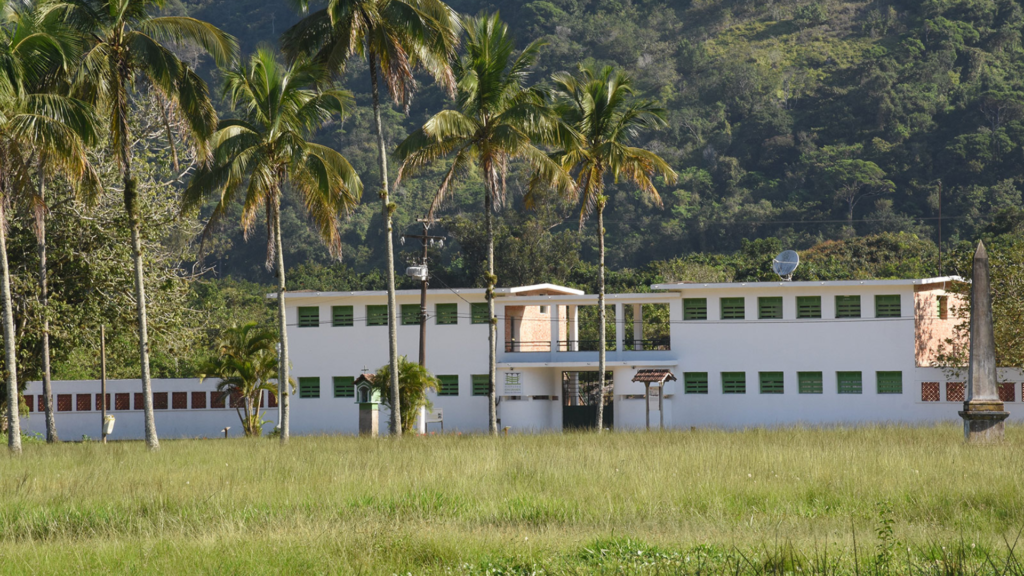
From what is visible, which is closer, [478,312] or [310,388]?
[478,312]

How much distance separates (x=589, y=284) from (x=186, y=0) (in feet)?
334

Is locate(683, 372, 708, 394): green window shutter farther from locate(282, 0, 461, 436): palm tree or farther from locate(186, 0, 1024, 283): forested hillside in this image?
locate(186, 0, 1024, 283): forested hillside

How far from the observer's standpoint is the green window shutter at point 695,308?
37.3 metres

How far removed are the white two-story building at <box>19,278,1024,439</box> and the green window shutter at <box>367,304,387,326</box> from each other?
47 mm

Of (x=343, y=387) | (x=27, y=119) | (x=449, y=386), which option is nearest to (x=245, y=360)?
(x=343, y=387)

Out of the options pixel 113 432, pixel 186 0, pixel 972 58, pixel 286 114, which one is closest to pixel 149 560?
pixel 286 114

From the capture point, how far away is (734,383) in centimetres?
3697

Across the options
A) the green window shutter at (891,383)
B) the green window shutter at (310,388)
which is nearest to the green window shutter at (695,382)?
the green window shutter at (891,383)

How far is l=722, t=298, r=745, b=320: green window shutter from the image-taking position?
36938 millimetres

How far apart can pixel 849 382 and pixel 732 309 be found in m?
4.48

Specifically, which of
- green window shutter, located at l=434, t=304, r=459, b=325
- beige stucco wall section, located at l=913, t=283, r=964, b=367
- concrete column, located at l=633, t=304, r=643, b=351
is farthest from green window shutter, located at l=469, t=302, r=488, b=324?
beige stucco wall section, located at l=913, t=283, r=964, b=367

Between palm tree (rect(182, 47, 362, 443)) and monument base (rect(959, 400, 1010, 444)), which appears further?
palm tree (rect(182, 47, 362, 443))

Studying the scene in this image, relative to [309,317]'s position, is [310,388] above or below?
below

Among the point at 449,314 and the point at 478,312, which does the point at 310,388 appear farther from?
the point at 478,312
